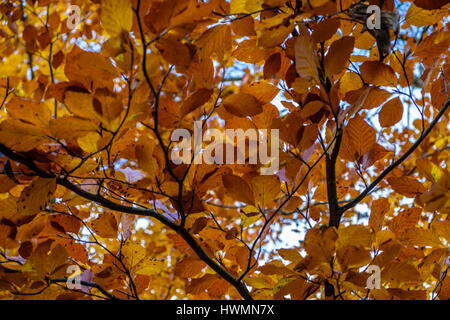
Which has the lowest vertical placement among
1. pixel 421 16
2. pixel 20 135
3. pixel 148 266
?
pixel 148 266

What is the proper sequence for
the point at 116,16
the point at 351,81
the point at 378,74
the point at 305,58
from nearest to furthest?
the point at 116,16, the point at 305,58, the point at 378,74, the point at 351,81

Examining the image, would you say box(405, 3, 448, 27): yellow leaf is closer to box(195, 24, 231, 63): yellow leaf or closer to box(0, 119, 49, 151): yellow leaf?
box(195, 24, 231, 63): yellow leaf

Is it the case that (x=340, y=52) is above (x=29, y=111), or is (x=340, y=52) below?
above

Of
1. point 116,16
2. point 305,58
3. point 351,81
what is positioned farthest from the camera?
point 351,81

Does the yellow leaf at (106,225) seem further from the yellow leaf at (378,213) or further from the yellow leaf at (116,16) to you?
the yellow leaf at (378,213)

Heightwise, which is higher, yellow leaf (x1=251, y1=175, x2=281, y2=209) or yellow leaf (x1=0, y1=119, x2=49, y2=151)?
yellow leaf (x1=0, y1=119, x2=49, y2=151)

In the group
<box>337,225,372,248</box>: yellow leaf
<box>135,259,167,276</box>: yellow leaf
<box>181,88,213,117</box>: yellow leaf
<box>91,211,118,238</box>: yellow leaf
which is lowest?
<box>135,259,167,276</box>: yellow leaf

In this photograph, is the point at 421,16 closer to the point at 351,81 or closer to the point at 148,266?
the point at 351,81

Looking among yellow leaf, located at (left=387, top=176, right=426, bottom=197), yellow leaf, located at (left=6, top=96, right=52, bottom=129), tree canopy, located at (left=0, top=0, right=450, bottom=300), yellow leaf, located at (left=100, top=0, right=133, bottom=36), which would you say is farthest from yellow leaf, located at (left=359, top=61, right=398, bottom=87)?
yellow leaf, located at (left=6, top=96, right=52, bottom=129)

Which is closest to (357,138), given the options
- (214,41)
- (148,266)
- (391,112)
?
(391,112)

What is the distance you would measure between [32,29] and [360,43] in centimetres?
158

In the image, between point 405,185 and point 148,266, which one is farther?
point 148,266

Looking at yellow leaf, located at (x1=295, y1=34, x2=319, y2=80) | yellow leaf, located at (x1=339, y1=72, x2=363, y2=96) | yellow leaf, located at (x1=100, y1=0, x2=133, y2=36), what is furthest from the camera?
yellow leaf, located at (x1=339, y1=72, x2=363, y2=96)
